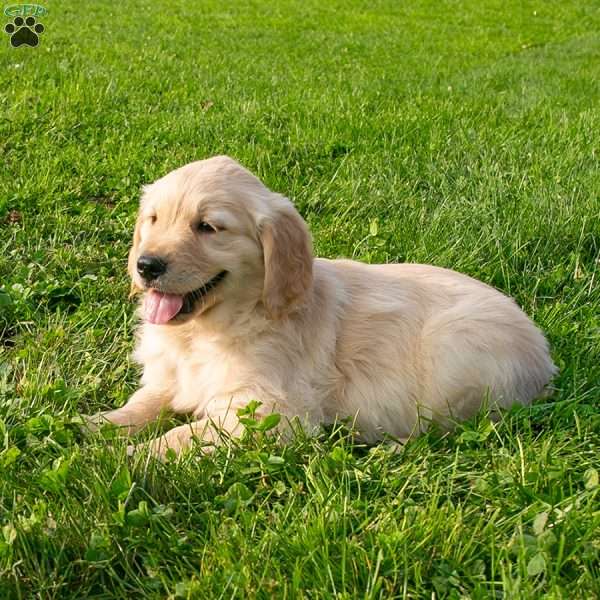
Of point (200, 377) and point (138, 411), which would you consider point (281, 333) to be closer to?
point (200, 377)

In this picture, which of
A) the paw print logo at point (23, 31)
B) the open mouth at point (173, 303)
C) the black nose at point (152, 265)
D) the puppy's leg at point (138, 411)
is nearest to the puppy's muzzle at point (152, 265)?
the black nose at point (152, 265)

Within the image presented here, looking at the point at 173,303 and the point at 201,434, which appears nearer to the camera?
the point at 201,434

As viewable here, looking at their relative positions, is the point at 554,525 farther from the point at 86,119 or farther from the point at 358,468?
the point at 86,119

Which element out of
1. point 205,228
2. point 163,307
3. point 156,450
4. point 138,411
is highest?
point 205,228

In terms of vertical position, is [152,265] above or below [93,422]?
Answer: above

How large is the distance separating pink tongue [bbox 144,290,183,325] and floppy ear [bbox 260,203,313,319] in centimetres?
33

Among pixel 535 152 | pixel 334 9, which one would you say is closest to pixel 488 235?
pixel 535 152

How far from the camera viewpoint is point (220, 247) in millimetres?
2855

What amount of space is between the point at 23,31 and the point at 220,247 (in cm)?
748

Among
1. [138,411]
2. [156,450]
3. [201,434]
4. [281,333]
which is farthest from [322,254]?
[156,450]

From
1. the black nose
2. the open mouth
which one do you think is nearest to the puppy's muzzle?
the black nose

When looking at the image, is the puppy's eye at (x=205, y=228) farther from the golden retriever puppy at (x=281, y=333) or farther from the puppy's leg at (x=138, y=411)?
the puppy's leg at (x=138, y=411)

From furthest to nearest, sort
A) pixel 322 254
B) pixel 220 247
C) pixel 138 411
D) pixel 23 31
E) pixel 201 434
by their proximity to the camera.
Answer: pixel 23 31 < pixel 322 254 < pixel 138 411 < pixel 220 247 < pixel 201 434

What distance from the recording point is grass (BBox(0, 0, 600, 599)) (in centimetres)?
202
